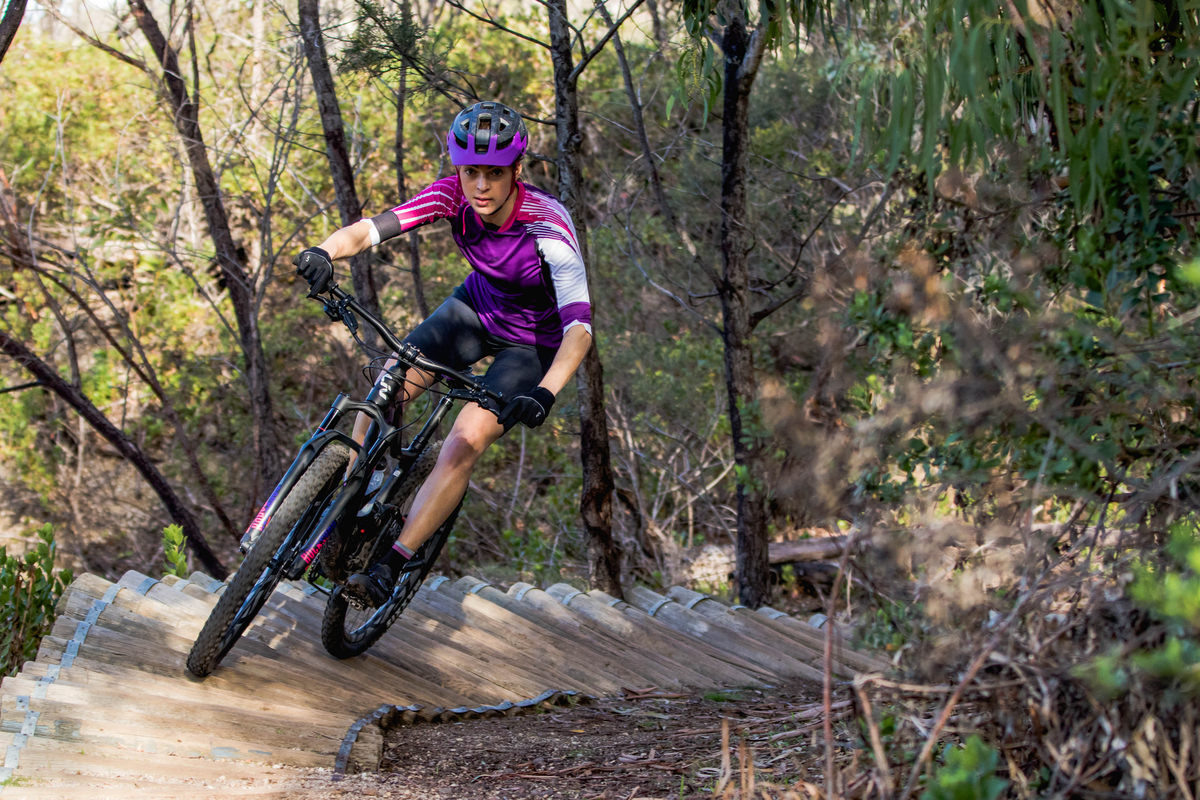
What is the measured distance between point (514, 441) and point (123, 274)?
6114 mm

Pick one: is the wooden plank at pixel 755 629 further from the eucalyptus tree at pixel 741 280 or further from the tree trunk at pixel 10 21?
the tree trunk at pixel 10 21

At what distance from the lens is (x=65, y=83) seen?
1462 cm

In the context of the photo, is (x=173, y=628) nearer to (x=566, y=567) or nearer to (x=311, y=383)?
(x=566, y=567)

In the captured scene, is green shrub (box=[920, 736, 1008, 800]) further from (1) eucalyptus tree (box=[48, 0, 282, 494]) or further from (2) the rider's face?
(1) eucalyptus tree (box=[48, 0, 282, 494])

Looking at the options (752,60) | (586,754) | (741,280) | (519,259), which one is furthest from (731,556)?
(586,754)

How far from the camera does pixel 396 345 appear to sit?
393 centimetres

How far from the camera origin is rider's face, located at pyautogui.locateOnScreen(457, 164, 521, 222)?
415cm

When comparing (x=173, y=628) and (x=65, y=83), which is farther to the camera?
(x=65, y=83)

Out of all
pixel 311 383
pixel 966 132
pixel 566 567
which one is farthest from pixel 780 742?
pixel 311 383

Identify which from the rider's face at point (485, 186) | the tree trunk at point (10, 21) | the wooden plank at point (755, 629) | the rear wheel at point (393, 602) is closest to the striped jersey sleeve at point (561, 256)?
the rider's face at point (485, 186)

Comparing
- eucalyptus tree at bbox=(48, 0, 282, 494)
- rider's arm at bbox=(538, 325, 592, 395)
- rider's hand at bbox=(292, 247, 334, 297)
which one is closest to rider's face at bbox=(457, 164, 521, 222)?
rider's arm at bbox=(538, 325, 592, 395)

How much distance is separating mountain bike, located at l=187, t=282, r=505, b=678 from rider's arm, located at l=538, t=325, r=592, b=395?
21cm

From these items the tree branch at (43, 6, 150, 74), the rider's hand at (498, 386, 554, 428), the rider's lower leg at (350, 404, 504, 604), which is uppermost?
the tree branch at (43, 6, 150, 74)

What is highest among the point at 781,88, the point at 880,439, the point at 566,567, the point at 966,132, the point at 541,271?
the point at 781,88
